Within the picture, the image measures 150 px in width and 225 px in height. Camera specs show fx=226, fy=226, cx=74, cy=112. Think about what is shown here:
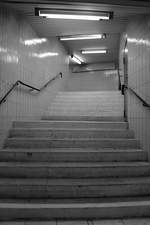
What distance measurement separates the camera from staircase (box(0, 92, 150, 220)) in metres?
2.87

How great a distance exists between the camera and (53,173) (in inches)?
139

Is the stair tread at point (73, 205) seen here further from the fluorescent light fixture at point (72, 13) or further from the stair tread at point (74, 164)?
the fluorescent light fixture at point (72, 13)

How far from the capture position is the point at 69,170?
3.56m

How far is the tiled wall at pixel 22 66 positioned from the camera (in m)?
4.24

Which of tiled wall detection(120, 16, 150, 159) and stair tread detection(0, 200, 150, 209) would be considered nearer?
stair tread detection(0, 200, 150, 209)

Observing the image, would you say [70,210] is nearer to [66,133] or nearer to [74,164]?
[74,164]

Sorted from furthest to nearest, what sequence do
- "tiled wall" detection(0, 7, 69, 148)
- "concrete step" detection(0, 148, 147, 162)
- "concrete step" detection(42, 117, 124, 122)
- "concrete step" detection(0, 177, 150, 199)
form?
"concrete step" detection(42, 117, 124, 122) < "tiled wall" detection(0, 7, 69, 148) < "concrete step" detection(0, 148, 147, 162) < "concrete step" detection(0, 177, 150, 199)

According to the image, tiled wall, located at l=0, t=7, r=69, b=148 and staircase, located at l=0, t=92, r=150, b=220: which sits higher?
tiled wall, located at l=0, t=7, r=69, b=148

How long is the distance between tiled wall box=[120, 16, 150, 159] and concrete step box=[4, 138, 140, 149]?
1.35 feet

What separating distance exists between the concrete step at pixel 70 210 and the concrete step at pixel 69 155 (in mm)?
1034

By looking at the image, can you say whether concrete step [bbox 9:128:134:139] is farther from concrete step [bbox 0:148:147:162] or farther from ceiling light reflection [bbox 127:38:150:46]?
ceiling light reflection [bbox 127:38:150:46]

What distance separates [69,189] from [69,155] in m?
0.82

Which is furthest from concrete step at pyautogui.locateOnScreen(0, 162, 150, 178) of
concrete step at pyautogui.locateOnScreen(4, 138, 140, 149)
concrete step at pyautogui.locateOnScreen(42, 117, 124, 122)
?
concrete step at pyautogui.locateOnScreen(42, 117, 124, 122)

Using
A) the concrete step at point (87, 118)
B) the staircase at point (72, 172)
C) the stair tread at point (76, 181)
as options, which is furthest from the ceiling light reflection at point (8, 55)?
the stair tread at point (76, 181)
